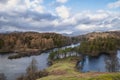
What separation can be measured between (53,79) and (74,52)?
114526 mm

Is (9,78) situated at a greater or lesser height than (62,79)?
lesser

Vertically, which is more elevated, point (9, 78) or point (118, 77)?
point (118, 77)

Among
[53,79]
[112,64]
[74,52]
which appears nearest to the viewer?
[53,79]

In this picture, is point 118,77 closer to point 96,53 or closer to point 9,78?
point 9,78

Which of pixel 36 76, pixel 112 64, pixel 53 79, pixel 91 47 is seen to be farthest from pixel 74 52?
pixel 53 79

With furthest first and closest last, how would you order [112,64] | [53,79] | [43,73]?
1. [112,64]
2. [43,73]
3. [53,79]

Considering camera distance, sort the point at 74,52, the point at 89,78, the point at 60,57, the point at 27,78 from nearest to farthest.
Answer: the point at 89,78, the point at 27,78, the point at 60,57, the point at 74,52

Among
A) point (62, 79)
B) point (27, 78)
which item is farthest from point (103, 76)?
point (27, 78)

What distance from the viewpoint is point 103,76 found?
69812 millimetres

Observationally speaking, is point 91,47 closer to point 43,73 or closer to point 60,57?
point 60,57

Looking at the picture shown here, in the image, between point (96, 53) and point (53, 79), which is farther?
point (96, 53)

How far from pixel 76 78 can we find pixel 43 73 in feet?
102

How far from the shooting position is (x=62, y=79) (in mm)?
71750

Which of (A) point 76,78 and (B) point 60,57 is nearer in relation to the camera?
(A) point 76,78
